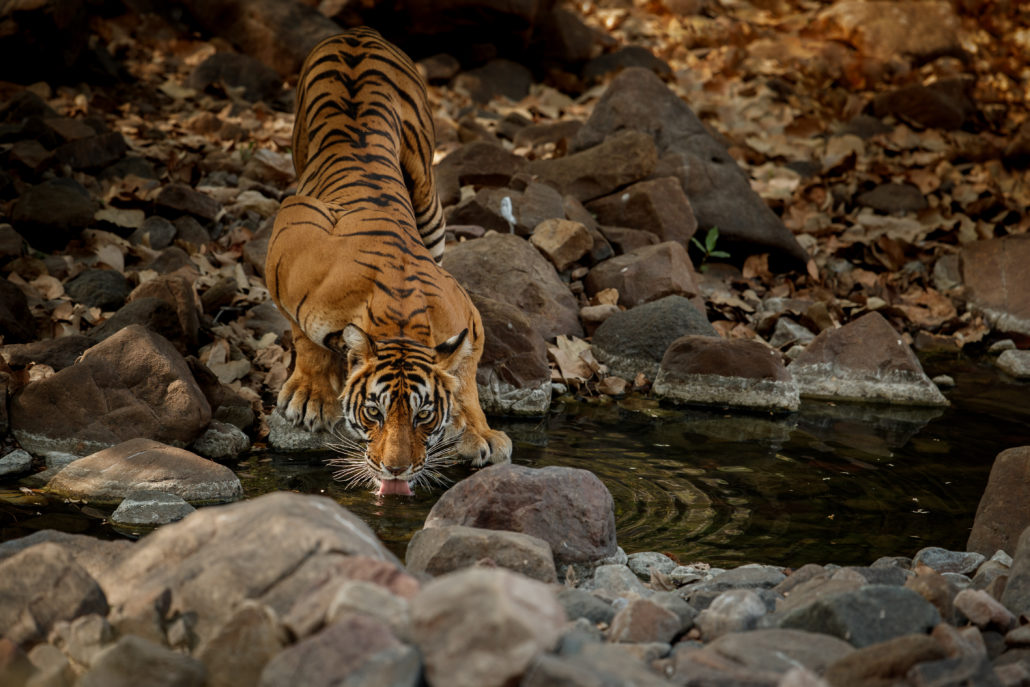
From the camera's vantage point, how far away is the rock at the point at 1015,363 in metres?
6.61

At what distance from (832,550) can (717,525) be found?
43 cm

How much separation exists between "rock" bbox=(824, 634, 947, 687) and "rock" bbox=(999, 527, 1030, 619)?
665mm

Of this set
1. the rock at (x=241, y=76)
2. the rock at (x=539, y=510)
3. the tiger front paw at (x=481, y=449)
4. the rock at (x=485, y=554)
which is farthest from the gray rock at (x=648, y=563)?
the rock at (x=241, y=76)

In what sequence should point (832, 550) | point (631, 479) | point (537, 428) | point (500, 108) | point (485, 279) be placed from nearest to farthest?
1. point (832, 550)
2. point (631, 479)
3. point (537, 428)
4. point (485, 279)
5. point (500, 108)

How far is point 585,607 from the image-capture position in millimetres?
2639

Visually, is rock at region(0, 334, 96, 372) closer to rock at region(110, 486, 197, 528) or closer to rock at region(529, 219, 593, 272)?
rock at region(110, 486, 197, 528)

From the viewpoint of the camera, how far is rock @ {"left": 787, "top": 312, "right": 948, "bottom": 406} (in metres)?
5.89

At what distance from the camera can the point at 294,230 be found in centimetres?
470

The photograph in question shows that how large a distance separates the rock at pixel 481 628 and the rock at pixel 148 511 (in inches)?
79.7

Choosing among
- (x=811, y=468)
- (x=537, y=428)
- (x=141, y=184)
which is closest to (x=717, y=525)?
(x=811, y=468)

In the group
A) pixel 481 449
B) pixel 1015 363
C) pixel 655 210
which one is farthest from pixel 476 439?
pixel 1015 363

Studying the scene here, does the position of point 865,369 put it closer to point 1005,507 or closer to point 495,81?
point 1005,507

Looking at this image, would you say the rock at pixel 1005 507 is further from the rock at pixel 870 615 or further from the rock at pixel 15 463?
the rock at pixel 15 463

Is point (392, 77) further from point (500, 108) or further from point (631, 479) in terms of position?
point (500, 108)
